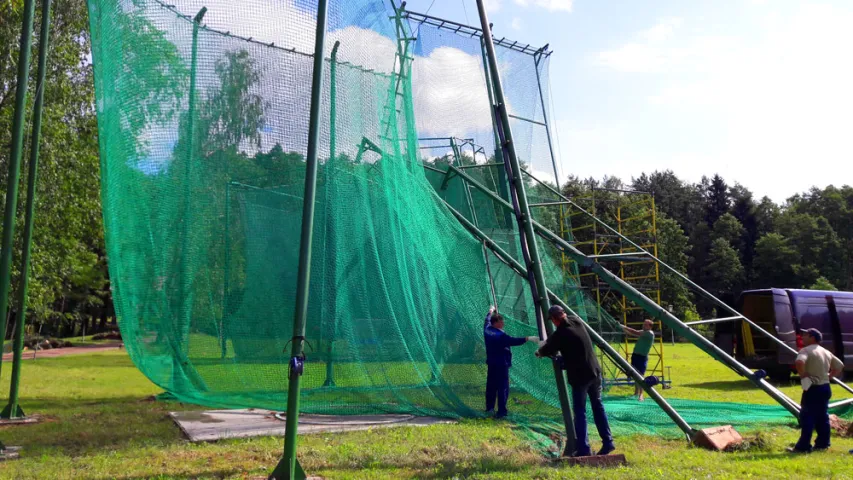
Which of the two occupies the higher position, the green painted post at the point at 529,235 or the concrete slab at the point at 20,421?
the green painted post at the point at 529,235

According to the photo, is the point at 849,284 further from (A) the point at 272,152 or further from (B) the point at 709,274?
(A) the point at 272,152

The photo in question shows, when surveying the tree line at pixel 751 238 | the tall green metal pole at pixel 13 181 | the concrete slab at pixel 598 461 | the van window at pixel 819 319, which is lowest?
the concrete slab at pixel 598 461

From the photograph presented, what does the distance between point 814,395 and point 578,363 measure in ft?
9.05

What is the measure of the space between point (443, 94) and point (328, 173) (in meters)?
7.22

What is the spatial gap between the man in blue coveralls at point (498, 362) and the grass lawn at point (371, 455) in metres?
0.31

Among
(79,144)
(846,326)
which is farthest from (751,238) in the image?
(79,144)

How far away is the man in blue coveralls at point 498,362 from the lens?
26.5 feet

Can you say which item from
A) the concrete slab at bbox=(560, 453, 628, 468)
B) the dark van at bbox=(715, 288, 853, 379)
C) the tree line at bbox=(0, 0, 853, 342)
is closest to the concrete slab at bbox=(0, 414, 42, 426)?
the tree line at bbox=(0, 0, 853, 342)

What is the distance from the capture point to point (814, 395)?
23.4 ft

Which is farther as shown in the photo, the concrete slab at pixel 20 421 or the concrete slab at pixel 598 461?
the concrete slab at pixel 20 421

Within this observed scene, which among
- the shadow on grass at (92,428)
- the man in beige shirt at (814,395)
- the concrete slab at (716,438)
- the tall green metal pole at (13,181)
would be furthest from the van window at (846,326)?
the tall green metal pole at (13,181)

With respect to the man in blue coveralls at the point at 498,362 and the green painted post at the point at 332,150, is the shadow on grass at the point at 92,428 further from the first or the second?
the man in blue coveralls at the point at 498,362

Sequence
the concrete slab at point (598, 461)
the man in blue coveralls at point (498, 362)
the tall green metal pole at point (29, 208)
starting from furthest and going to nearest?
the tall green metal pole at point (29, 208) < the man in blue coveralls at point (498, 362) < the concrete slab at point (598, 461)

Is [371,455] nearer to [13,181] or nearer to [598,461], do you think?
[598,461]
